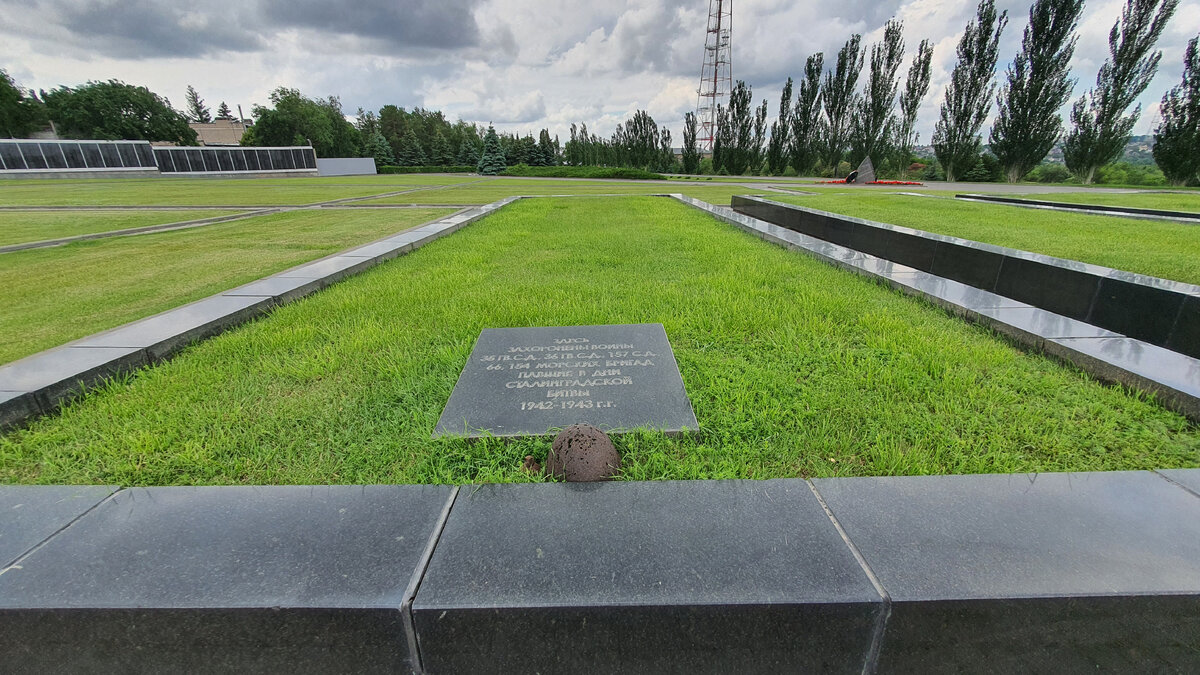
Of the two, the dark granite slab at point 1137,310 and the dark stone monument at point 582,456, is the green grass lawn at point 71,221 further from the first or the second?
the dark granite slab at point 1137,310

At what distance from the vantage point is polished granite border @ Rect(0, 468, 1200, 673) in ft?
3.76

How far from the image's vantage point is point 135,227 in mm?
8867

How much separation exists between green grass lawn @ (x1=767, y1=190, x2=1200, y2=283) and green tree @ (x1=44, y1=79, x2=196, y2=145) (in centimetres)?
7043

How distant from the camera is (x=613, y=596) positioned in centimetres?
116

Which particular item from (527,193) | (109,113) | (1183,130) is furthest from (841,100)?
(109,113)

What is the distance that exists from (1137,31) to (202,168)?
5736 cm

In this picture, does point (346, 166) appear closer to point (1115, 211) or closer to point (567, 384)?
point (1115, 211)

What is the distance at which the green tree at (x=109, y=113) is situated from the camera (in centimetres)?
4919

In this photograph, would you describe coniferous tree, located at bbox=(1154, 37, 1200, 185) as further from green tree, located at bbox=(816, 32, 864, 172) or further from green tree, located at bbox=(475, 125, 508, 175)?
green tree, located at bbox=(475, 125, 508, 175)

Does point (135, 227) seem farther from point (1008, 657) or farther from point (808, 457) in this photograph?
point (1008, 657)

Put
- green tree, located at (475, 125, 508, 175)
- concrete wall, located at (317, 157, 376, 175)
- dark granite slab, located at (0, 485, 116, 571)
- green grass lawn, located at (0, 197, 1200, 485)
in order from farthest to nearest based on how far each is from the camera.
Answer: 1. green tree, located at (475, 125, 508, 175)
2. concrete wall, located at (317, 157, 376, 175)
3. green grass lawn, located at (0, 197, 1200, 485)
4. dark granite slab, located at (0, 485, 116, 571)

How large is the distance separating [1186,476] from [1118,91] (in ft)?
108

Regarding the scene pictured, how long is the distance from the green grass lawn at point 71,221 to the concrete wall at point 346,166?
129 feet

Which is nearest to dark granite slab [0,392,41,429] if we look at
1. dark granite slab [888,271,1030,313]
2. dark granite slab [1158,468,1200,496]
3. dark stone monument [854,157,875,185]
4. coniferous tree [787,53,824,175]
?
dark granite slab [1158,468,1200,496]
